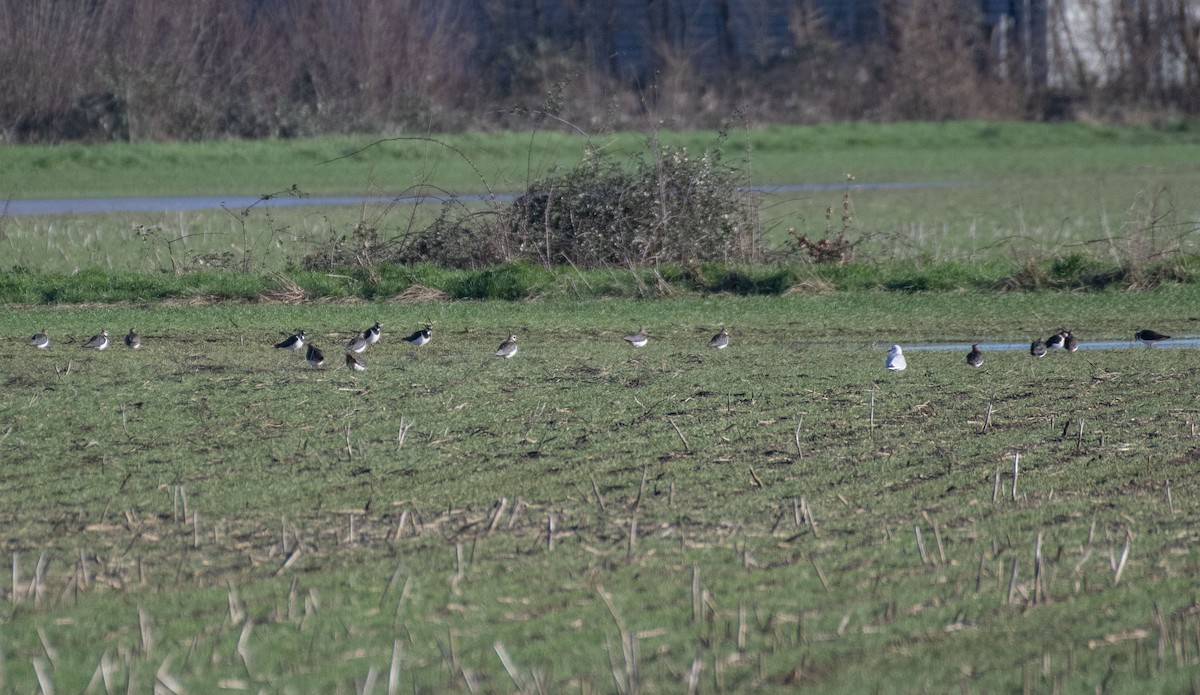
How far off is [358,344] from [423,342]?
74cm

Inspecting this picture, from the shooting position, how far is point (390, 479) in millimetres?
7945

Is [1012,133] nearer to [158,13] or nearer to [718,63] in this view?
[718,63]

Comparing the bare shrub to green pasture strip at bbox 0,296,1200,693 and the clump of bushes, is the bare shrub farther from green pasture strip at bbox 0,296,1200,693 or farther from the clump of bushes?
green pasture strip at bbox 0,296,1200,693

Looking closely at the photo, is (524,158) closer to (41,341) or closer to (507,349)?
(41,341)

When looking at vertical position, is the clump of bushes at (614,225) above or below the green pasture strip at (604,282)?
above

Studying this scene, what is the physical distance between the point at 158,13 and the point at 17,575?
1669 inches

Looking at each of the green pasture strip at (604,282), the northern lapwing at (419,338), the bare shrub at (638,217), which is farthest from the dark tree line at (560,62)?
the northern lapwing at (419,338)

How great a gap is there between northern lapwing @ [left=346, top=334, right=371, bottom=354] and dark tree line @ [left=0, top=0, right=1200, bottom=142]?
27094 mm

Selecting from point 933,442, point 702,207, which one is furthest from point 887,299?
point 933,442

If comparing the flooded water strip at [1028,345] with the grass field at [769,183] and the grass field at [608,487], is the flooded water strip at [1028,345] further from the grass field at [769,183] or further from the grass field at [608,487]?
the grass field at [769,183]

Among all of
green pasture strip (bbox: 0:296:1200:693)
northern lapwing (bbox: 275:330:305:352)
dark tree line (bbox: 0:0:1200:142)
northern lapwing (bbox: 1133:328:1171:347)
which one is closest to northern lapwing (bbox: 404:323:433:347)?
green pasture strip (bbox: 0:296:1200:693)

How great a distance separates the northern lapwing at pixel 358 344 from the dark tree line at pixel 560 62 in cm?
2709

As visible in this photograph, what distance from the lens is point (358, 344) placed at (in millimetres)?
12922

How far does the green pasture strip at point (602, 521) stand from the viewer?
17.0 ft
